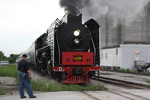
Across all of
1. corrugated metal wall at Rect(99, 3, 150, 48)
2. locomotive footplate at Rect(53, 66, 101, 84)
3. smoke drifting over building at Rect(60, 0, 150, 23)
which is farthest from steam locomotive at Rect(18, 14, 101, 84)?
corrugated metal wall at Rect(99, 3, 150, 48)

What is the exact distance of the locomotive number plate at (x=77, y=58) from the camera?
60.1 feet

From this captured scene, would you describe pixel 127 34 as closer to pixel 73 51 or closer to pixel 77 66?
pixel 73 51

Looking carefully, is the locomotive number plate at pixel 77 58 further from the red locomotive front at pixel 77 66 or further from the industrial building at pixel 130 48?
the industrial building at pixel 130 48

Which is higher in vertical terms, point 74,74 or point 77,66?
point 77,66

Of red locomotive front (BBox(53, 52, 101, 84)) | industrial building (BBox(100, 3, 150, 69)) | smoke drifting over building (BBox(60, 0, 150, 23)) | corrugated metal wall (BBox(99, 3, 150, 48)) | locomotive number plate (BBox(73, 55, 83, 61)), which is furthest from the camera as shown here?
corrugated metal wall (BBox(99, 3, 150, 48))

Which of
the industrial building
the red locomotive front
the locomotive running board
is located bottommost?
the locomotive running board

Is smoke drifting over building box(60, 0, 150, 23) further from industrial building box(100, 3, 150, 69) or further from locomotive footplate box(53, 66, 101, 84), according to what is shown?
industrial building box(100, 3, 150, 69)

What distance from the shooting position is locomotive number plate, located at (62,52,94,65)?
18312 millimetres

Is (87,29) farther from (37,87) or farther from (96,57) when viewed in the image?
(37,87)

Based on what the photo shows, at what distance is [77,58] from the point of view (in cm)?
1848

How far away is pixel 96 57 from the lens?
19.2m

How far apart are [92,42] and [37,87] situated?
4670 millimetres

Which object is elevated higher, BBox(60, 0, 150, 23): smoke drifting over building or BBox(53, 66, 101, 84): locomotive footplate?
BBox(60, 0, 150, 23): smoke drifting over building

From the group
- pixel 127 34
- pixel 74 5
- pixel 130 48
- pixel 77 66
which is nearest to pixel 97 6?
pixel 74 5
